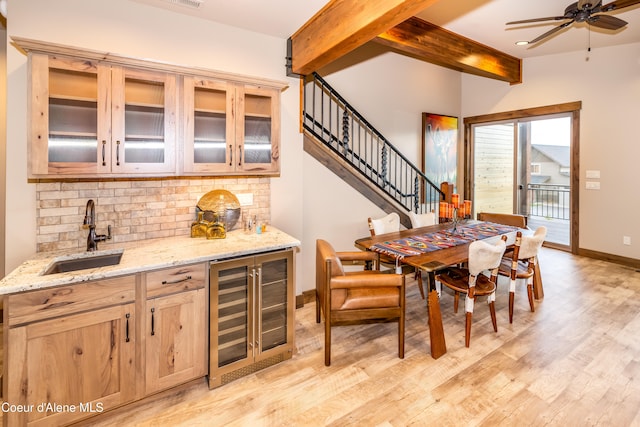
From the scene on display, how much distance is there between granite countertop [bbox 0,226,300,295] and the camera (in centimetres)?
175

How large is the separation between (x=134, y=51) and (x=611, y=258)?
279 inches

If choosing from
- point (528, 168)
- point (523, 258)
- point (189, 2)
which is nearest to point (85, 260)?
point (189, 2)

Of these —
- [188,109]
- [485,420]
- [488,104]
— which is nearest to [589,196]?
[488,104]

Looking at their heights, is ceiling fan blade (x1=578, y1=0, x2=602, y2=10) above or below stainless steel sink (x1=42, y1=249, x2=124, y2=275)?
above

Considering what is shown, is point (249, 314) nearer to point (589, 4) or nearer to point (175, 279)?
point (175, 279)

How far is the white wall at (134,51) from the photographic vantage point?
2242 mm

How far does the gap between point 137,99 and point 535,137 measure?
6.96 meters

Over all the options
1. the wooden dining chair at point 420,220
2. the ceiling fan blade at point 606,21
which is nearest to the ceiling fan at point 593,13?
the ceiling fan blade at point 606,21

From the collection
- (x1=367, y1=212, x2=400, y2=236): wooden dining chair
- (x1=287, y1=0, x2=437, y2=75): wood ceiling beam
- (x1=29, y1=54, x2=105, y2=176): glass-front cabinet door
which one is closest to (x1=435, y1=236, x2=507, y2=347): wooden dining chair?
(x1=367, y1=212, x2=400, y2=236): wooden dining chair

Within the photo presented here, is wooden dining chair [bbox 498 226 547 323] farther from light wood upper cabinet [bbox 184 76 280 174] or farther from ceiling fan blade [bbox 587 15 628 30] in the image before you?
light wood upper cabinet [bbox 184 76 280 174]

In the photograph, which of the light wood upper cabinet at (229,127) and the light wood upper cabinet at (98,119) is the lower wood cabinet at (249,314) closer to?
the light wood upper cabinet at (229,127)

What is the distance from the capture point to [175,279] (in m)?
2.12

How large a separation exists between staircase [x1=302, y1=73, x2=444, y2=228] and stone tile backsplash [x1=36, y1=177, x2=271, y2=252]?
4.10 feet

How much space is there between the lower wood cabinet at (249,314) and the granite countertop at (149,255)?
0.34 feet
